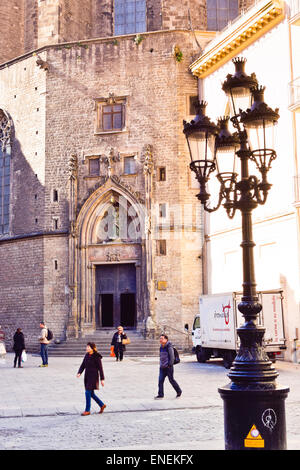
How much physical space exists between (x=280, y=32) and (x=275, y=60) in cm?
104

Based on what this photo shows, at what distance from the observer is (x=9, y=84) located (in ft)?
102

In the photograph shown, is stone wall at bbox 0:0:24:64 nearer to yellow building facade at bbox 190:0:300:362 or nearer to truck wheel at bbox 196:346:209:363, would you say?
yellow building facade at bbox 190:0:300:362

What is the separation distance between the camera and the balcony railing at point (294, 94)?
21.4 m

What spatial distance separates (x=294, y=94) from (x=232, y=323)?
894 cm

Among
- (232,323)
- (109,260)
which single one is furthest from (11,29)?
(232,323)

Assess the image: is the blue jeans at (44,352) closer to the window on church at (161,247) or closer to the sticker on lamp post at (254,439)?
the window on church at (161,247)

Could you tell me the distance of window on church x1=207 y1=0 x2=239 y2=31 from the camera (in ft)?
102

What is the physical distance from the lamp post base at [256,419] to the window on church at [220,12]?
28.0m

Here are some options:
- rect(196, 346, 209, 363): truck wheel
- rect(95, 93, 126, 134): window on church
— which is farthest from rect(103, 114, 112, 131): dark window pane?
rect(196, 346, 209, 363): truck wheel

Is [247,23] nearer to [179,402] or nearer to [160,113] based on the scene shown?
[160,113]

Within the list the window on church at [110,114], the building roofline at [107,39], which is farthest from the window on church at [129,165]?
the building roofline at [107,39]

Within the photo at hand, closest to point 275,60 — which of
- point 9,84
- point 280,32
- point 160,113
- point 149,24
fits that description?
point 280,32

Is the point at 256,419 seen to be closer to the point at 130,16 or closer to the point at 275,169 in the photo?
the point at 275,169

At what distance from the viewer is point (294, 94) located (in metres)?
21.7
